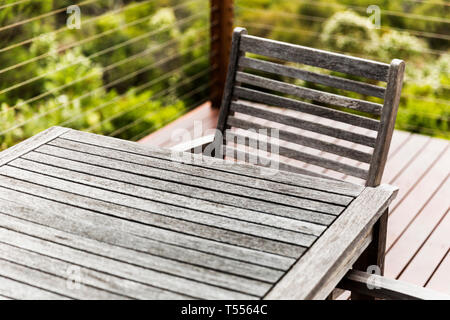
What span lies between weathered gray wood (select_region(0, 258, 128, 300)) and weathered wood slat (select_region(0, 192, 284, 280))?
0.11 metres

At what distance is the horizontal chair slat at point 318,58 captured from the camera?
6.31 ft

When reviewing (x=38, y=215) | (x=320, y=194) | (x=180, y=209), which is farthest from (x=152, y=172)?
(x=320, y=194)

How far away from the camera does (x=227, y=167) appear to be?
5.84ft

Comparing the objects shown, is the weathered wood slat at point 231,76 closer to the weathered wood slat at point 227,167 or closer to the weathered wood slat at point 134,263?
the weathered wood slat at point 227,167

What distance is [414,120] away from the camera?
4.85 m

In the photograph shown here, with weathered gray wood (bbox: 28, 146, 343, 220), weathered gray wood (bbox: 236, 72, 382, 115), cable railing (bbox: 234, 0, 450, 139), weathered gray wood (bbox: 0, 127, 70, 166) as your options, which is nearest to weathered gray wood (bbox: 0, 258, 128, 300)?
weathered gray wood (bbox: 28, 146, 343, 220)

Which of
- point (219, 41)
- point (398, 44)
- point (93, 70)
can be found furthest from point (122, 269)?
point (398, 44)

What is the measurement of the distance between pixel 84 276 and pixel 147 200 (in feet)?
1.15

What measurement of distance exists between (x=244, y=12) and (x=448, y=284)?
468cm

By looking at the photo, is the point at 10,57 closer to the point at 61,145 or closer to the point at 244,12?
the point at 244,12

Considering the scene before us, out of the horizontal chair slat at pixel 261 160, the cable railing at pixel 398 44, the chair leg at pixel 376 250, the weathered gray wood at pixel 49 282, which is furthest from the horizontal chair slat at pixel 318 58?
the cable railing at pixel 398 44

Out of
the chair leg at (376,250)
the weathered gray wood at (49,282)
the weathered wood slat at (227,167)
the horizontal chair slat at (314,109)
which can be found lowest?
the chair leg at (376,250)

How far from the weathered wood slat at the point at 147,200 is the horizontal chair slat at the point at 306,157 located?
603 millimetres

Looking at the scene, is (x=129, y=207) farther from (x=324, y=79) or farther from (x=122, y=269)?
(x=324, y=79)
